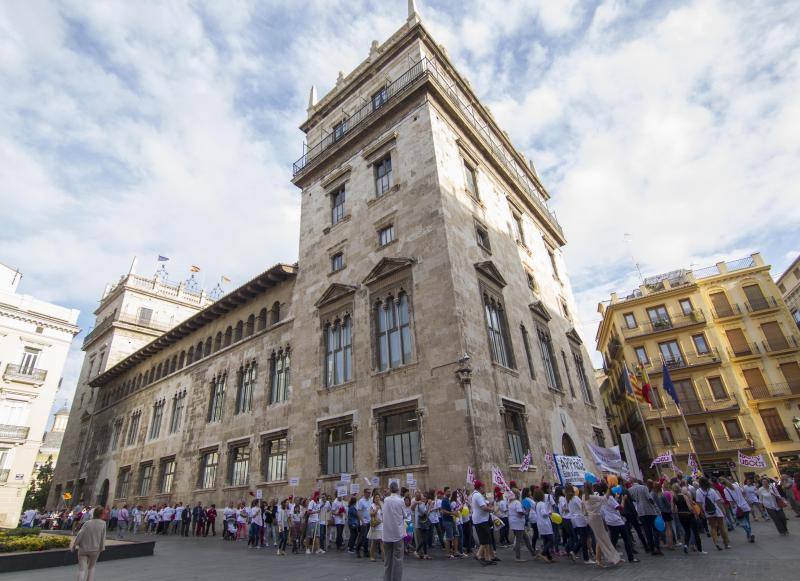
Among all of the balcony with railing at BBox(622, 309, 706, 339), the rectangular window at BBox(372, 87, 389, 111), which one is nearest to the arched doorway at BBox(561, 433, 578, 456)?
the rectangular window at BBox(372, 87, 389, 111)

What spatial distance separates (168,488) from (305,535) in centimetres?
1527

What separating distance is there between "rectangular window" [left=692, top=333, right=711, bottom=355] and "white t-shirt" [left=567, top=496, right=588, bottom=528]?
107 ft

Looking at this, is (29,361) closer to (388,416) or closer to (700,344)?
(388,416)

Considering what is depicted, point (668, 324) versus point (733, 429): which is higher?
point (668, 324)

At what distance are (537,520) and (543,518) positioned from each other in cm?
16

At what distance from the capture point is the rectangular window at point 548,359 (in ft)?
71.4

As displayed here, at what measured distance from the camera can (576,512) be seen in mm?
10094

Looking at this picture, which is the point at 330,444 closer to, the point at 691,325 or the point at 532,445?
the point at 532,445

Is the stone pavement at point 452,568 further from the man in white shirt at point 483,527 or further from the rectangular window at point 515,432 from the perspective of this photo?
the rectangular window at point 515,432

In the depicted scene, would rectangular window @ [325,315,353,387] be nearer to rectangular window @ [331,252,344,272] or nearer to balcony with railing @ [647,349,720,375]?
rectangular window @ [331,252,344,272]

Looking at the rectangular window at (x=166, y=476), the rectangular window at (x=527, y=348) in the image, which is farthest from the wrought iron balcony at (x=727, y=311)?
the rectangular window at (x=166, y=476)

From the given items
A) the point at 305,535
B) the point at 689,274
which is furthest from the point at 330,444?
the point at 689,274

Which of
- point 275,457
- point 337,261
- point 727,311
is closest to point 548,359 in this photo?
point 337,261

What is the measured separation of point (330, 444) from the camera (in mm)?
18078
